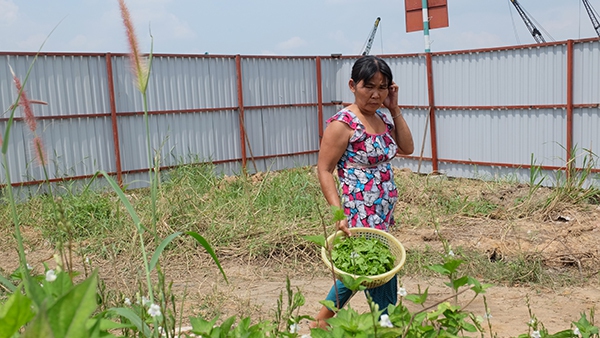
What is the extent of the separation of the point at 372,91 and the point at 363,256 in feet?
2.75

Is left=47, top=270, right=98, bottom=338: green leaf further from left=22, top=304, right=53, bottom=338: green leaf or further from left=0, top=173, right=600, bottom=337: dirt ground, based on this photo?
left=0, top=173, right=600, bottom=337: dirt ground

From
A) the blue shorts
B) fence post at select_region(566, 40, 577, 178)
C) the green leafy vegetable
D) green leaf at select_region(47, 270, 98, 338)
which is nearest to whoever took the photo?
green leaf at select_region(47, 270, 98, 338)

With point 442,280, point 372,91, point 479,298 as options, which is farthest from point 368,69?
point 442,280

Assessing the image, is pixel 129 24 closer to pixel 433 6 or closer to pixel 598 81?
pixel 598 81

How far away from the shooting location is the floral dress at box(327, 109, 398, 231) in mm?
2926

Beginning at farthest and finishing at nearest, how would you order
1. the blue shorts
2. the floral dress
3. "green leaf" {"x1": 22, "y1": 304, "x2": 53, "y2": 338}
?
the floral dress, the blue shorts, "green leaf" {"x1": 22, "y1": 304, "x2": 53, "y2": 338}

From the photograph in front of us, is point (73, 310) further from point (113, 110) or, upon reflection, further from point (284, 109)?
point (284, 109)

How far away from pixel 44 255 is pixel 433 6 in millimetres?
9133

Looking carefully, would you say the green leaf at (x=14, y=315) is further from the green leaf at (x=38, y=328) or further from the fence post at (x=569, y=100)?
the fence post at (x=569, y=100)

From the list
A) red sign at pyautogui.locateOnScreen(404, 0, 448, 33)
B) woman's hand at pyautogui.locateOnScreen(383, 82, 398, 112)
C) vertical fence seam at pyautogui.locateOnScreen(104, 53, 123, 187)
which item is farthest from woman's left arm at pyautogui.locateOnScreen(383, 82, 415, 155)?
red sign at pyautogui.locateOnScreen(404, 0, 448, 33)

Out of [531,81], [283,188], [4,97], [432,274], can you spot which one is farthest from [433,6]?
[432,274]

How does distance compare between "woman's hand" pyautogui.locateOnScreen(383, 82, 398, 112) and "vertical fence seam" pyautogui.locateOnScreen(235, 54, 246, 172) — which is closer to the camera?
"woman's hand" pyautogui.locateOnScreen(383, 82, 398, 112)

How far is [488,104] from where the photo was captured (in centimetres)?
992

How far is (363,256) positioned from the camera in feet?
7.82
